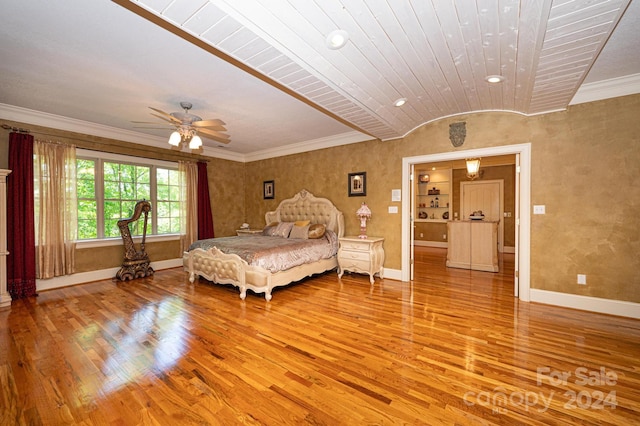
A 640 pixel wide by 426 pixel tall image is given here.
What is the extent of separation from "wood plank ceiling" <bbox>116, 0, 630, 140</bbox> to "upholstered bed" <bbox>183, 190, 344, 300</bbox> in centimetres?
237

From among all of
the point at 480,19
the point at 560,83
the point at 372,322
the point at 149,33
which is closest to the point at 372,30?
the point at 480,19

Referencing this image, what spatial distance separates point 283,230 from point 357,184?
5.71 ft

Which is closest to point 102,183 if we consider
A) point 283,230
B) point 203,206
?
point 203,206

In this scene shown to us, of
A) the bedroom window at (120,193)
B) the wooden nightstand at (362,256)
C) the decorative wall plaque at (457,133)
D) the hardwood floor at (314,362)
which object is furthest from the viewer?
the bedroom window at (120,193)

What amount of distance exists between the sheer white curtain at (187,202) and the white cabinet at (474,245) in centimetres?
572

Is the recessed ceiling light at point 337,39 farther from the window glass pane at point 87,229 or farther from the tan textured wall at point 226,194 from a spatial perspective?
the window glass pane at point 87,229

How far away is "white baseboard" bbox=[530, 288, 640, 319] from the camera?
3090 mm

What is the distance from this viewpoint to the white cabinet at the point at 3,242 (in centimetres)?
355

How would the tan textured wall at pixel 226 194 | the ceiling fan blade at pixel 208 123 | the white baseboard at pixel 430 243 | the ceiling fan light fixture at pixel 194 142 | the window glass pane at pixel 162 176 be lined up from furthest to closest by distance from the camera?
the white baseboard at pixel 430 243 → the tan textured wall at pixel 226 194 → the window glass pane at pixel 162 176 → the ceiling fan light fixture at pixel 194 142 → the ceiling fan blade at pixel 208 123

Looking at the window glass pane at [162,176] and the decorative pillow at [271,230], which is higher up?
the window glass pane at [162,176]

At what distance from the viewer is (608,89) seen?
3.16 metres

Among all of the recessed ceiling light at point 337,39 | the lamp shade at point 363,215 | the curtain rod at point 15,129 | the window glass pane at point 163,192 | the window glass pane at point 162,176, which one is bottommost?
the lamp shade at point 363,215

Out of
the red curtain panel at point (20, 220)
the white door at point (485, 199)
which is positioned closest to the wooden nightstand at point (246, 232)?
the red curtain panel at point (20, 220)

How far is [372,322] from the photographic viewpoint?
2986 millimetres
